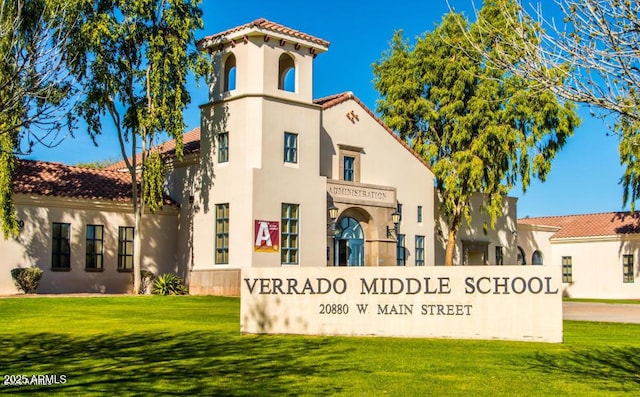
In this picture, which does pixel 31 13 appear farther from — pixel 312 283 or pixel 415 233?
pixel 415 233

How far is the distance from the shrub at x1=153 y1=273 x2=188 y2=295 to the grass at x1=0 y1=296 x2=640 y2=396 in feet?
40.8

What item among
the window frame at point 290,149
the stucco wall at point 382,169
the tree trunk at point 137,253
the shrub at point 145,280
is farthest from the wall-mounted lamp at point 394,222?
the tree trunk at point 137,253

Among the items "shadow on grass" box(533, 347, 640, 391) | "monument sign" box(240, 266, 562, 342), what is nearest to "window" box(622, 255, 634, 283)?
"shadow on grass" box(533, 347, 640, 391)

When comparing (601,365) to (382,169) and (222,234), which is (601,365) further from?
(382,169)

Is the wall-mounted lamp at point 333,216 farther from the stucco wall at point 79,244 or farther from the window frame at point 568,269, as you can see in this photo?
the window frame at point 568,269

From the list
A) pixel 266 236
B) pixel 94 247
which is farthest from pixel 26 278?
pixel 266 236

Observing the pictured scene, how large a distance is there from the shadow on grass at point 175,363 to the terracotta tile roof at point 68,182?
1544cm

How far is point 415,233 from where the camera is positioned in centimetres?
3722

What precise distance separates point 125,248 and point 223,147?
543 cm

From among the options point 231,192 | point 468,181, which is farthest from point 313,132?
point 468,181

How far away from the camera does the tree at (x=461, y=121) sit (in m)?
38.2

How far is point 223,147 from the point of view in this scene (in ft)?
103

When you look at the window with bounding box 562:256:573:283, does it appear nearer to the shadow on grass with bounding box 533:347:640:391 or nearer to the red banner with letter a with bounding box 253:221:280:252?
the red banner with letter a with bounding box 253:221:280:252

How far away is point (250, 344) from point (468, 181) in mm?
26107
